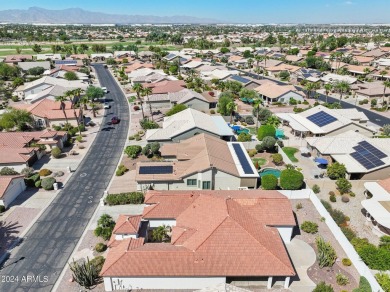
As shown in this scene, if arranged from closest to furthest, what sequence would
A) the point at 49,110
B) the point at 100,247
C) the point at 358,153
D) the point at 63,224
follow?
the point at 100,247 → the point at 63,224 → the point at 358,153 → the point at 49,110

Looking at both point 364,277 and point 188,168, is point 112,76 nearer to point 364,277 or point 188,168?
point 188,168

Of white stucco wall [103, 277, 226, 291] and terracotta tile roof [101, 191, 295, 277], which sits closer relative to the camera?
terracotta tile roof [101, 191, 295, 277]

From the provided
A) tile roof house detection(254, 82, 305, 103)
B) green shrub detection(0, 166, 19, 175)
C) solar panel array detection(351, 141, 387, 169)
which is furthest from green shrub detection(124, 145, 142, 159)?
tile roof house detection(254, 82, 305, 103)

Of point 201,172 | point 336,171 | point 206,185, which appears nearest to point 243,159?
point 206,185

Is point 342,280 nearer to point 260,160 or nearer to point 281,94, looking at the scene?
→ point 260,160

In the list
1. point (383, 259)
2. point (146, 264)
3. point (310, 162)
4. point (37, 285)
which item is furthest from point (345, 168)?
point (37, 285)

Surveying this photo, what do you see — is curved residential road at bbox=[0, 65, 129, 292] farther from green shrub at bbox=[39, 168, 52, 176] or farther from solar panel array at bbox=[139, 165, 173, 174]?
solar panel array at bbox=[139, 165, 173, 174]

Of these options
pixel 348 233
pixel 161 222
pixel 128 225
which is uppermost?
pixel 128 225
